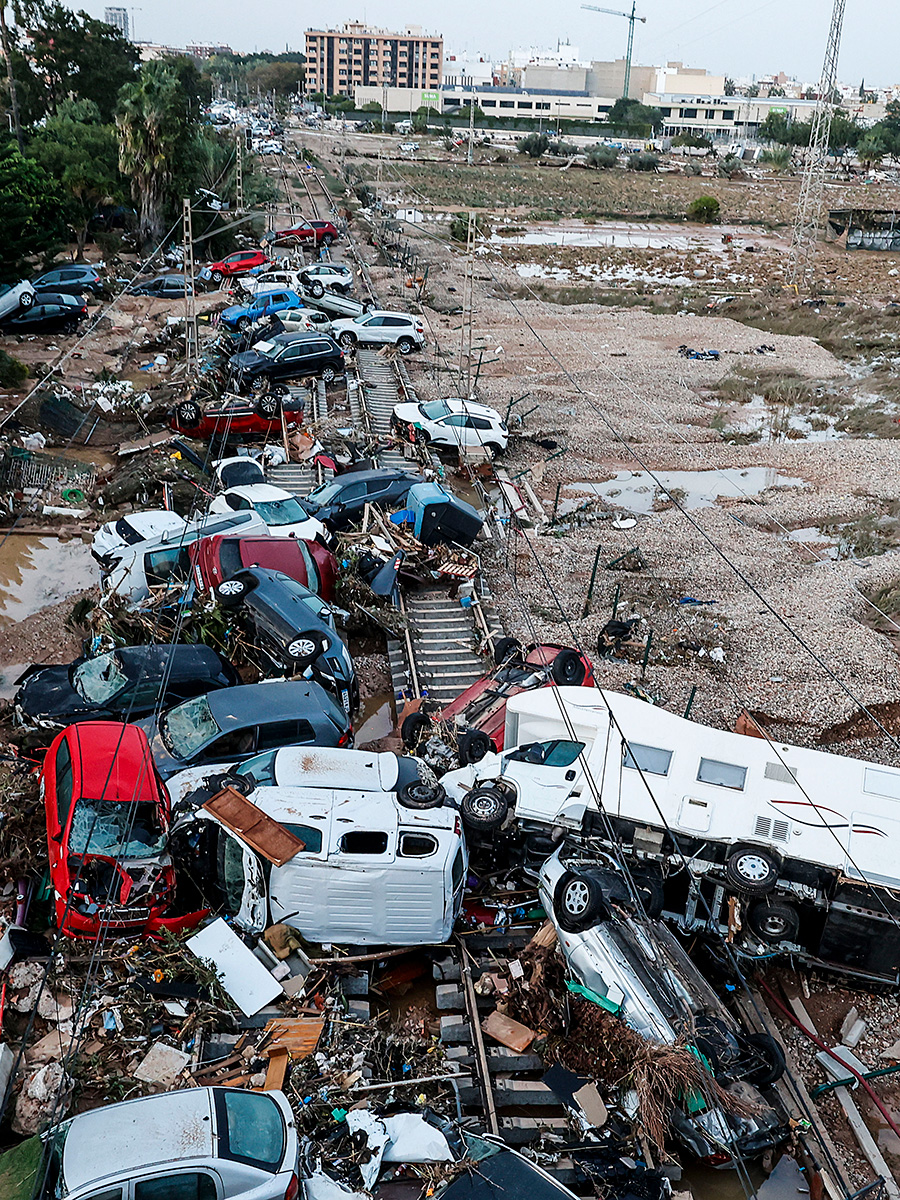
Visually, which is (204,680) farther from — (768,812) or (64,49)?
(64,49)

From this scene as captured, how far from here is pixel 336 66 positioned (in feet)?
609

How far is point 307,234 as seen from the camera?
1860 inches

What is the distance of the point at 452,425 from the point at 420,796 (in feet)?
48.7

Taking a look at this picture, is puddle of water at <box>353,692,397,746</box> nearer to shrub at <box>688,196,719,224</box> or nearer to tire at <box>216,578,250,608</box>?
tire at <box>216,578,250,608</box>

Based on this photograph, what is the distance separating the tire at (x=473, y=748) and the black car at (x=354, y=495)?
727cm

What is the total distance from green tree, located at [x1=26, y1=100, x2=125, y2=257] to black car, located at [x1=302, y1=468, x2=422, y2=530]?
83.7 ft

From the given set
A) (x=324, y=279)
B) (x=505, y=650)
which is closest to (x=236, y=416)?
(x=505, y=650)

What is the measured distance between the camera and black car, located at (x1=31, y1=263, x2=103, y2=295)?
34031 millimetres

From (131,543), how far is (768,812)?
36.6ft

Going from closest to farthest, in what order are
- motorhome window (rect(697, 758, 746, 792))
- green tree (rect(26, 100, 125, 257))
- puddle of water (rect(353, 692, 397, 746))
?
motorhome window (rect(697, 758, 746, 792)) → puddle of water (rect(353, 692, 397, 746)) → green tree (rect(26, 100, 125, 257))

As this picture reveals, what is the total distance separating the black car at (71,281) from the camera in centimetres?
3403

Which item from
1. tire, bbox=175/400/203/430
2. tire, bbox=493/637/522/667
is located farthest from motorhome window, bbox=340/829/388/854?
tire, bbox=175/400/203/430

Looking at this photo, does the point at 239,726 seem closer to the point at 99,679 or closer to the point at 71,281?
the point at 99,679

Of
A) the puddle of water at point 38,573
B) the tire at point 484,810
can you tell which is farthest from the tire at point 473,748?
the puddle of water at point 38,573
